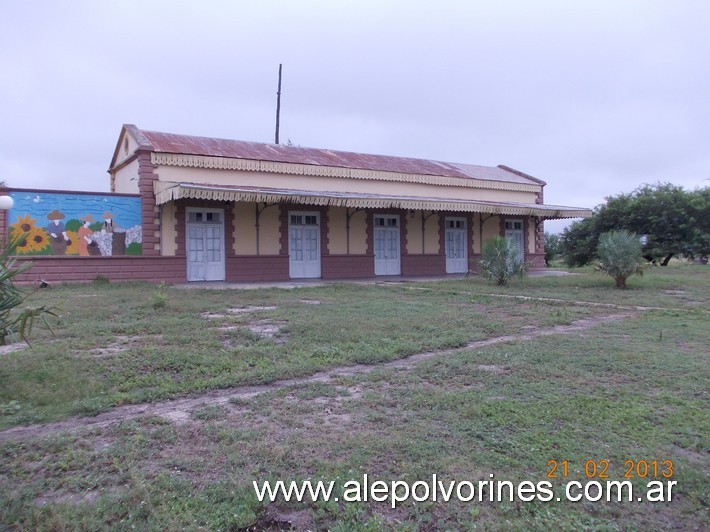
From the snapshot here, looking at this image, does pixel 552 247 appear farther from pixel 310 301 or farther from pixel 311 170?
pixel 310 301

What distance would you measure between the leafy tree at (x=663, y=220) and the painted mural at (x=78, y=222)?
24394mm

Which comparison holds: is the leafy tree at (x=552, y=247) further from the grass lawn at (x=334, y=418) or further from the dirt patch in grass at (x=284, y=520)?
the dirt patch in grass at (x=284, y=520)

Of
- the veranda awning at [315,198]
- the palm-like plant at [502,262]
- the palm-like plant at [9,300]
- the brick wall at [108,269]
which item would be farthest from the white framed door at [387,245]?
the palm-like plant at [9,300]

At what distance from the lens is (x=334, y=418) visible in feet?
15.2

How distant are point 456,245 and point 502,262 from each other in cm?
662

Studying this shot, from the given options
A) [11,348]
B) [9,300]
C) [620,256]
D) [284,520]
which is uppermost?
[620,256]

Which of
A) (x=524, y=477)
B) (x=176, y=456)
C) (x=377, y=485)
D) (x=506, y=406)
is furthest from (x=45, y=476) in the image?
(x=506, y=406)

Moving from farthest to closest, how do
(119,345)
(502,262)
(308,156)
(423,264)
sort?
(423,264) → (308,156) → (502,262) → (119,345)

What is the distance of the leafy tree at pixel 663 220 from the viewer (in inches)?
1161

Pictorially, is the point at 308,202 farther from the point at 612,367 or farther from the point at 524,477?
the point at 524,477

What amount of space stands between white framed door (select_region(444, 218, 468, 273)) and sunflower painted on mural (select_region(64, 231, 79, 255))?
13.2 m

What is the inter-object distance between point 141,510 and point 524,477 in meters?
2.26

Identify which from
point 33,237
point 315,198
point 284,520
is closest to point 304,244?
point 315,198

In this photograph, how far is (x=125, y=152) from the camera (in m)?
19.2
